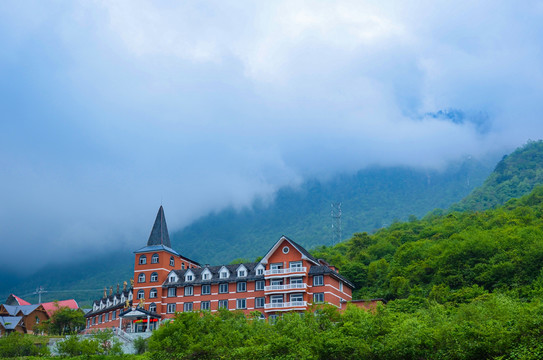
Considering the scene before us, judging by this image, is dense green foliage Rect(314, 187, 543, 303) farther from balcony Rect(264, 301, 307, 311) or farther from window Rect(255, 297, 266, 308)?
window Rect(255, 297, 266, 308)

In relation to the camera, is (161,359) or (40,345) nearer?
(161,359)

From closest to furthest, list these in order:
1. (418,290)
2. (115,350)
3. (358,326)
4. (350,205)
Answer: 1. (358,326)
2. (115,350)
3. (418,290)
4. (350,205)

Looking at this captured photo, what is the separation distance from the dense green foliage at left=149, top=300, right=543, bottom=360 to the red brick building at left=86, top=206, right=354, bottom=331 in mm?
12299

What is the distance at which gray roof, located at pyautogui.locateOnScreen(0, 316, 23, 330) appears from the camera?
81113mm

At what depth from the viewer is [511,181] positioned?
12306 centimetres

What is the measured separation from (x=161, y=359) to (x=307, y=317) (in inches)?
453

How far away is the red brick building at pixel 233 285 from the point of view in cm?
6019

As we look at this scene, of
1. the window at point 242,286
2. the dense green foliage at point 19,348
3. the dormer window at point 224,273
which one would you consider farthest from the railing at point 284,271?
the dense green foliage at point 19,348

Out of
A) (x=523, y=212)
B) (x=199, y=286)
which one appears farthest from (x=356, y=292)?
(x=523, y=212)

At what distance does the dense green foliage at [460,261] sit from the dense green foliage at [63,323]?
36.2 metres

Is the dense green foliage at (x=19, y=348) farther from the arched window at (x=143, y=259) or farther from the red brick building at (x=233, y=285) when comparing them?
the arched window at (x=143, y=259)

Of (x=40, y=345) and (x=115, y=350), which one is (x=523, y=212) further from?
(x=40, y=345)

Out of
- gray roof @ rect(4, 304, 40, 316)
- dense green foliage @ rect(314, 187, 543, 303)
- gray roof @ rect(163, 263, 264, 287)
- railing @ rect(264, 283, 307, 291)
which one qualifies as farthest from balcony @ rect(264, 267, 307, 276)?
gray roof @ rect(4, 304, 40, 316)

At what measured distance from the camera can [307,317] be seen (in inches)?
1690
